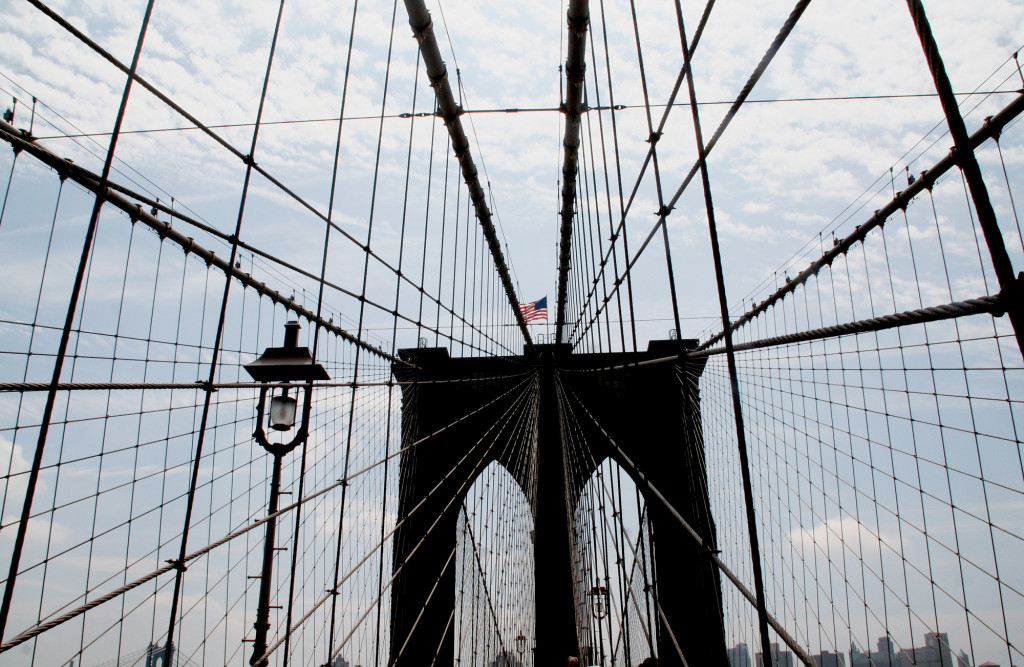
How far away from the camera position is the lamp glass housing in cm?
325

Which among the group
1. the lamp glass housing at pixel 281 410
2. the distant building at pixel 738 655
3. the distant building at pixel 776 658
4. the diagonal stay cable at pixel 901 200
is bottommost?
the distant building at pixel 738 655

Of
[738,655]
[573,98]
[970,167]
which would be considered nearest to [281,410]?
[970,167]

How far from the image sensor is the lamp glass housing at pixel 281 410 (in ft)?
10.6

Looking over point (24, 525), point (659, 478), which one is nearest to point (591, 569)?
point (24, 525)

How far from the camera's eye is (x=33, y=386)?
138 cm

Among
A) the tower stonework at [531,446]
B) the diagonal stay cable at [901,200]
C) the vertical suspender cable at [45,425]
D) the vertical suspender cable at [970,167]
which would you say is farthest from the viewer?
the tower stonework at [531,446]

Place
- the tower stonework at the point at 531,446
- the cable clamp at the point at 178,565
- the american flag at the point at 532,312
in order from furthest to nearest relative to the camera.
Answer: the american flag at the point at 532,312
the tower stonework at the point at 531,446
the cable clamp at the point at 178,565

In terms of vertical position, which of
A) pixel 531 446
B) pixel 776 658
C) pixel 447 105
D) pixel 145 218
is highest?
pixel 447 105

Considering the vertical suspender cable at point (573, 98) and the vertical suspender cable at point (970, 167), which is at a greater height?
the vertical suspender cable at point (573, 98)

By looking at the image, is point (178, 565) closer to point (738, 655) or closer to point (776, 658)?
point (776, 658)

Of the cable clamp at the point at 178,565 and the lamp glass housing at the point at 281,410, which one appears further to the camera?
the lamp glass housing at the point at 281,410

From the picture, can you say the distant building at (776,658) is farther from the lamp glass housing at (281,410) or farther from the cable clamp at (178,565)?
the lamp glass housing at (281,410)

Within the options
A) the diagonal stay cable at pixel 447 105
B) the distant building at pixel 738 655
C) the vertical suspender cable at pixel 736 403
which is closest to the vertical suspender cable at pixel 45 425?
the vertical suspender cable at pixel 736 403

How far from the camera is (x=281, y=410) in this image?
3.25m
